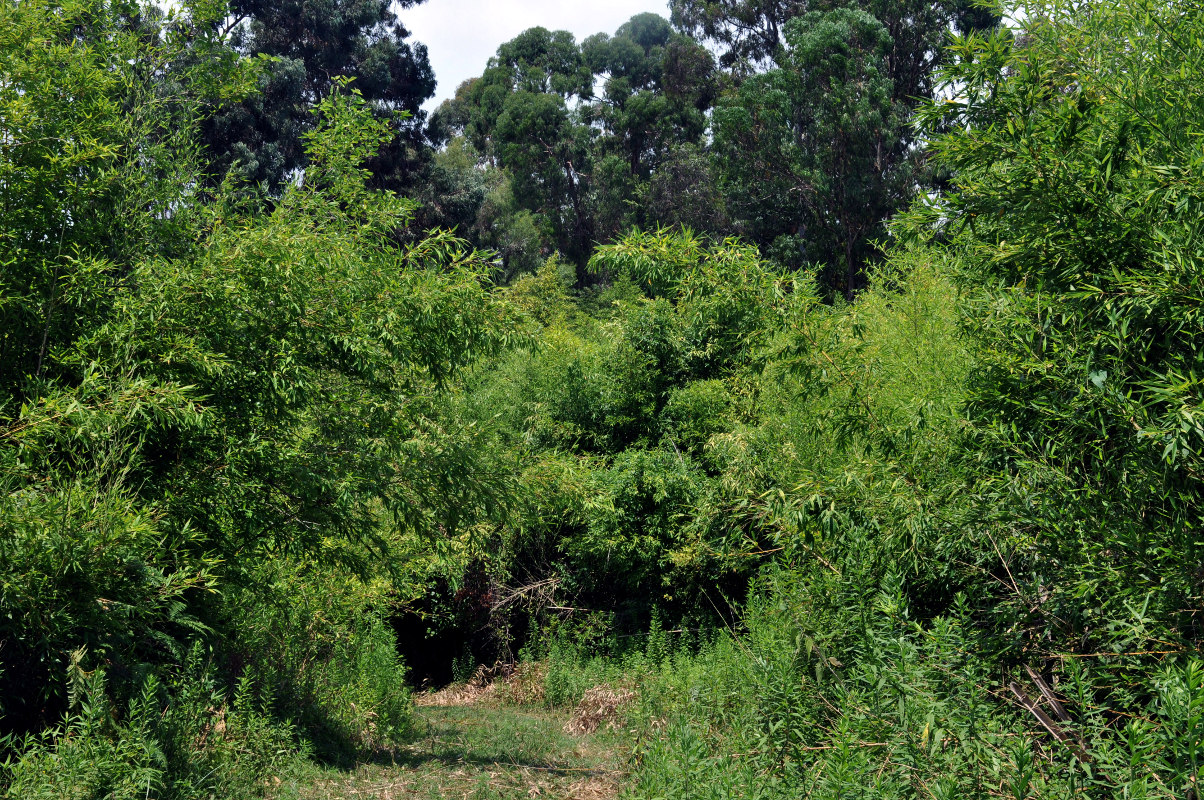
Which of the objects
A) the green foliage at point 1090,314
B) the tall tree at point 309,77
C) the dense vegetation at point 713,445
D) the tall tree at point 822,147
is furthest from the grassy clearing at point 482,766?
the tall tree at point 822,147

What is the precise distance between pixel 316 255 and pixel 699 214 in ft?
66.2

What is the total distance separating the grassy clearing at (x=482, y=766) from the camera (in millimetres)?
6414

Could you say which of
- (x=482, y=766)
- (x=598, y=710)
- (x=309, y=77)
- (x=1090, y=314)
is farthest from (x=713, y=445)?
(x=309, y=77)

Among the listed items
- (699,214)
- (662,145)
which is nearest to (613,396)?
(699,214)

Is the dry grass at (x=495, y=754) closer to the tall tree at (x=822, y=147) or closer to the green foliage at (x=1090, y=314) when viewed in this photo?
the green foliage at (x=1090, y=314)

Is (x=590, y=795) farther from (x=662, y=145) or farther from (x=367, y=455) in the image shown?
(x=662, y=145)

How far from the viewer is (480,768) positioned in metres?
7.45

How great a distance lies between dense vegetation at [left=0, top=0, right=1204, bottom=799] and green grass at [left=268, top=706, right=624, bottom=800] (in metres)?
0.35

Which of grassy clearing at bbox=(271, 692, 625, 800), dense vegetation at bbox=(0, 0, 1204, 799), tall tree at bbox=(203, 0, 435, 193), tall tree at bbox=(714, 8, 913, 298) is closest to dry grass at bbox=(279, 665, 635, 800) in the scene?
grassy clearing at bbox=(271, 692, 625, 800)

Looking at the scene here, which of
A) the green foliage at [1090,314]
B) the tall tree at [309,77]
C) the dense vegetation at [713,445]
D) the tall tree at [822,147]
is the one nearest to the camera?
the green foliage at [1090,314]

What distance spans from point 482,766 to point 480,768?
14 cm

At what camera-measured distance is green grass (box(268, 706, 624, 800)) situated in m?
6.40

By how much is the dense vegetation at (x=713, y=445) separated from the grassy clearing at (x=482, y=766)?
370mm

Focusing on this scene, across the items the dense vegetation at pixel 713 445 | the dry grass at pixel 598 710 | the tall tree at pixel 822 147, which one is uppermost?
the tall tree at pixel 822 147
